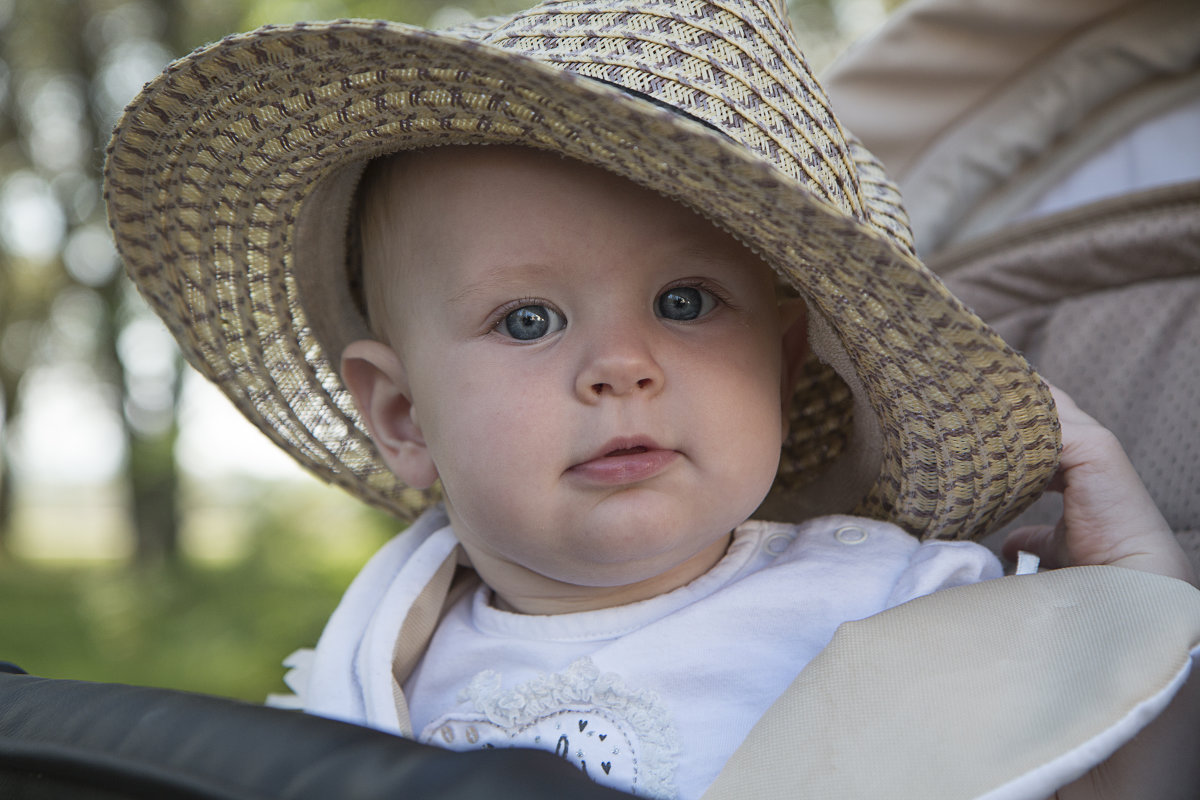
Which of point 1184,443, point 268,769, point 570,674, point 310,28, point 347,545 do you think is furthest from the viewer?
point 347,545

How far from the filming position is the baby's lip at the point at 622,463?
0.95 meters

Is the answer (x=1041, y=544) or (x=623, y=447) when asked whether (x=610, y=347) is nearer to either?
(x=623, y=447)

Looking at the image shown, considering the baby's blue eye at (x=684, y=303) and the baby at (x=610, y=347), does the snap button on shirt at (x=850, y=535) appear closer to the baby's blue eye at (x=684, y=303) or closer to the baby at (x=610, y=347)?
the baby at (x=610, y=347)

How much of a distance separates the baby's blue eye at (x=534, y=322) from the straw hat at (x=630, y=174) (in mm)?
169

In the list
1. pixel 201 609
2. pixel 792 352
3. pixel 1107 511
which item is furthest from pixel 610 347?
pixel 201 609

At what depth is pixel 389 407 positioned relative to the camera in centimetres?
124


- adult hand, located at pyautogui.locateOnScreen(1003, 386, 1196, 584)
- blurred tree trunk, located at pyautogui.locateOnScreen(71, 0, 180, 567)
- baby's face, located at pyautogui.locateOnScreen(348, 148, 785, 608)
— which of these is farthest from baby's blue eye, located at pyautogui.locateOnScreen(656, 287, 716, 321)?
blurred tree trunk, located at pyautogui.locateOnScreen(71, 0, 180, 567)

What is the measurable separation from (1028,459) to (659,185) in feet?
1.52

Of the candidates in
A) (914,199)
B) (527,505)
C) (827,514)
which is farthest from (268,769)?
(914,199)

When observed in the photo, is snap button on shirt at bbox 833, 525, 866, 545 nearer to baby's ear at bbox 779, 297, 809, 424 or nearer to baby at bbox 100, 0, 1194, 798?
baby at bbox 100, 0, 1194, 798

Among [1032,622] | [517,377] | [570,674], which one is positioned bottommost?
[570,674]

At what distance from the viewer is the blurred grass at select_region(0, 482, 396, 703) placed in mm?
4055

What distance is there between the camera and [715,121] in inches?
33.2

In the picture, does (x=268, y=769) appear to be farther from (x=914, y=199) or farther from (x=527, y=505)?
(x=914, y=199)
